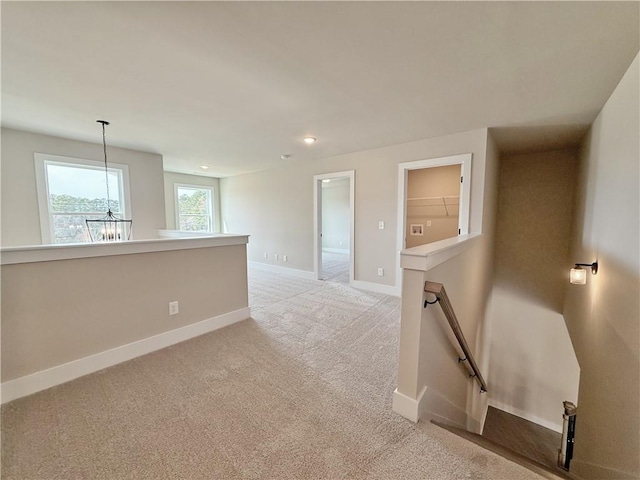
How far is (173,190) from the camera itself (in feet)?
21.3

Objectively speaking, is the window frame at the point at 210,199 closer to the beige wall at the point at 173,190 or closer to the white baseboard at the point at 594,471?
the beige wall at the point at 173,190

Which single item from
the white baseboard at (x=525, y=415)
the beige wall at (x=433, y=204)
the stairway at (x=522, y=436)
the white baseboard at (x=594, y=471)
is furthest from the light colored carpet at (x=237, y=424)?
the white baseboard at (x=525, y=415)

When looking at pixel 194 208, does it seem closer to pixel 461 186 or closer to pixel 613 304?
pixel 461 186

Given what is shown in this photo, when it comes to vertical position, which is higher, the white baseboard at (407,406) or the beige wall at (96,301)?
the beige wall at (96,301)

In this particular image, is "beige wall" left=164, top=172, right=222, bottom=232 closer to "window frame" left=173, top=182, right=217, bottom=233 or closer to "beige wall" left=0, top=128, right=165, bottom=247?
"window frame" left=173, top=182, right=217, bottom=233

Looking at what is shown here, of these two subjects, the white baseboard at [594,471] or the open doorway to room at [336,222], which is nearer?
the white baseboard at [594,471]

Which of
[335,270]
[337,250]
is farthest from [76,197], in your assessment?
[337,250]

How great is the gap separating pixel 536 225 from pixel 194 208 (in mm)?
7856

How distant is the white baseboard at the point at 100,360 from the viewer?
1744 mm

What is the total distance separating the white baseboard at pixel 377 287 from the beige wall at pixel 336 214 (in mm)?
4175

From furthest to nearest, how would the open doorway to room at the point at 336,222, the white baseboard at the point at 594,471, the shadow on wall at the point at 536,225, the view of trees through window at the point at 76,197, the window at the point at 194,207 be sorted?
the open doorway to room at the point at 336,222 → the window at the point at 194,207 → the shadow on wall at the point at 536,225 → the view of trees through window at the point at 76,197 → the white baseboard at the point at 594,471

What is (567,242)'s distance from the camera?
13.9 feet

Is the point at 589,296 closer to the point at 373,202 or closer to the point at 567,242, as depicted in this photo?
the point at 567,242

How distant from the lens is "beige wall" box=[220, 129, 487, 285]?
354cm
